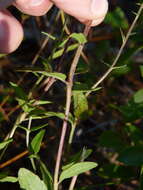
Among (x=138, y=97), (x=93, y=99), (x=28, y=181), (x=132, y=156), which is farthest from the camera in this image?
(x=93, y=99)

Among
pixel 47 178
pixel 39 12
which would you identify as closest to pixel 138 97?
→ pixel 39 12

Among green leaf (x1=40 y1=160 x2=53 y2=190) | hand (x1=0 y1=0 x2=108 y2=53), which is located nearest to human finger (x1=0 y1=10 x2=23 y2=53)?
hand (x1=0 y1=0 x2=108 y2=53)

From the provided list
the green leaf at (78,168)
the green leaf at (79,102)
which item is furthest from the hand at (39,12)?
the green leaf at (78,168)

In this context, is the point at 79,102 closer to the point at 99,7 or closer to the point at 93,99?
the point at 99,7

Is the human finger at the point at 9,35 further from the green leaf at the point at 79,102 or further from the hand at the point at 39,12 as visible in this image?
the green leaf at the point at 79,102

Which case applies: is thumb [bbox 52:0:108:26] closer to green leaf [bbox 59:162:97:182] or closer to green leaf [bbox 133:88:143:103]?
green leaf [bbox 59:162:97:182]

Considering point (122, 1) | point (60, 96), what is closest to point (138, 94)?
point (60, 96)
